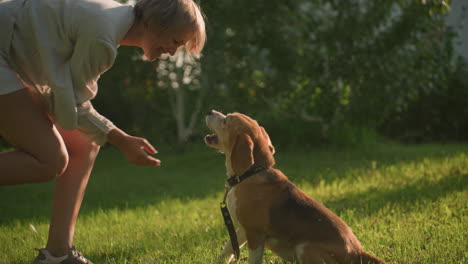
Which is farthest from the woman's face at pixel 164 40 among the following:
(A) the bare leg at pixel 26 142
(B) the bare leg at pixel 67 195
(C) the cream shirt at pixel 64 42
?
(B) the bare leg at pixel 67 195

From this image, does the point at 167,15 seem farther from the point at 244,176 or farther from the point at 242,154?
the point at 244,176

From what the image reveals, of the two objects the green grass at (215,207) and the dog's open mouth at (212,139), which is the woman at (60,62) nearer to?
the dog's open mouth at (212,139)

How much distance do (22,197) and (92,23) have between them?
15.3 feet

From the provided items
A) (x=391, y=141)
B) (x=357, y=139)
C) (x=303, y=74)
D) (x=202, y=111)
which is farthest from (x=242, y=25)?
(x=391, y=141)

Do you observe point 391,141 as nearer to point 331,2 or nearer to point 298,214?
point 331,2

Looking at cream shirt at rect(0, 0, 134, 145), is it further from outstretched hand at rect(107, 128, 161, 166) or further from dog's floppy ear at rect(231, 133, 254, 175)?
dog's floppy ear at rect(231, 133, 254, 175)

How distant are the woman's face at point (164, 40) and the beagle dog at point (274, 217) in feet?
2.89

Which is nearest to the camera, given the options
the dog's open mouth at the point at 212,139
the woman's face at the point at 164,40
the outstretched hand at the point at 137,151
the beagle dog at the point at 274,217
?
the outstretched hand at the point at 137,151

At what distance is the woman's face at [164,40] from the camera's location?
303 centimetres

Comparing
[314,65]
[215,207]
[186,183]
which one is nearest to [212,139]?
[215,207]

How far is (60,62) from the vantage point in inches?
112

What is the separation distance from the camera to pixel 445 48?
907 centimetres

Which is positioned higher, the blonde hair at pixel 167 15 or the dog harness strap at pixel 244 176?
the blonde hair at pixel 167 15

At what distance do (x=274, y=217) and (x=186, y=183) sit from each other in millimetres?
4144
